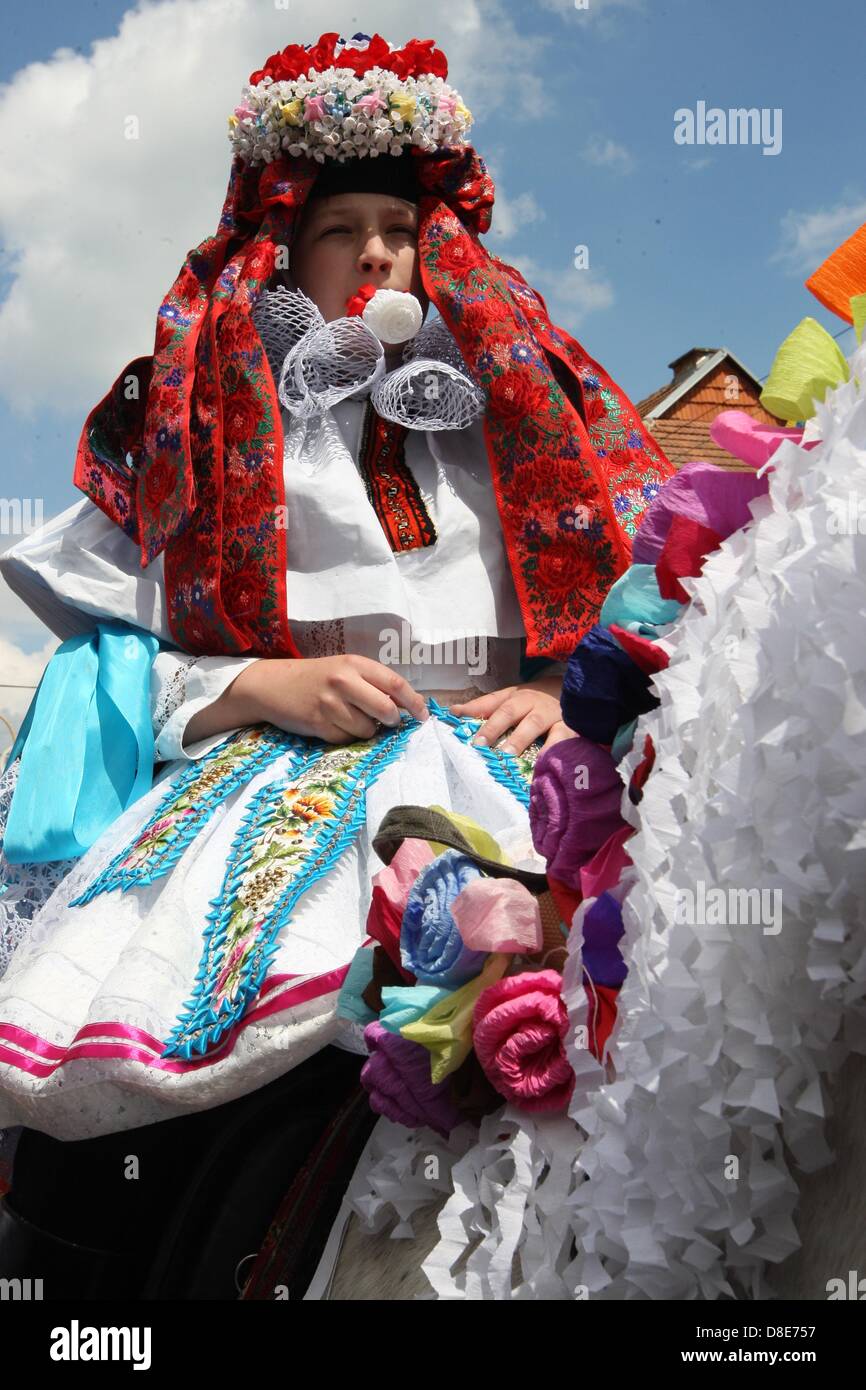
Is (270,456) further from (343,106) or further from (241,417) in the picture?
(343,106)

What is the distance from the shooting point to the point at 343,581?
76.0 inches

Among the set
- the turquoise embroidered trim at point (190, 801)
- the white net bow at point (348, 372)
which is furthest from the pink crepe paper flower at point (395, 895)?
the white net bow at point (348, 372)

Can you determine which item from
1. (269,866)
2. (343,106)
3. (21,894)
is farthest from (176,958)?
(343,106)

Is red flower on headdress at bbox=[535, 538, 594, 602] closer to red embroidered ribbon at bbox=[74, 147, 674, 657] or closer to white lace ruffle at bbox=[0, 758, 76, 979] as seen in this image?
red embroidered ribbon at bbox=[74, 147, 674, 657]

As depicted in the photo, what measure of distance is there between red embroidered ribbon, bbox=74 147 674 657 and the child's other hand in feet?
0.44

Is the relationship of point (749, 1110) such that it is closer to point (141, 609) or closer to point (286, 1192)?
point (286, 1192)

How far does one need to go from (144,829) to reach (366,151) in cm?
115

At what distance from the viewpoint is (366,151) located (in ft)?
7.04

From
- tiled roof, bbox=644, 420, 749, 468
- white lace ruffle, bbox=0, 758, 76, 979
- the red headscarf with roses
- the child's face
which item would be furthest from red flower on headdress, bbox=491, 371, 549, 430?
tiled roof, bbox=644, 420, 749, 468

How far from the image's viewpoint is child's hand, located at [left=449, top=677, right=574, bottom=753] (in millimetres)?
1746

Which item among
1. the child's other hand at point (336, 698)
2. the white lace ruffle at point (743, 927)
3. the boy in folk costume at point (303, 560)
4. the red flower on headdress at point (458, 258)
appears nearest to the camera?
the white lace ruffle at point (743, 927)

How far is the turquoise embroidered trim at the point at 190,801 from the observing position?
1629 mm

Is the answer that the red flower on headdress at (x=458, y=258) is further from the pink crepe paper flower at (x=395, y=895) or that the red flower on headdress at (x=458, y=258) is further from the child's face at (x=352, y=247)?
the pink crepe paper flower at (x=395, y=895)
